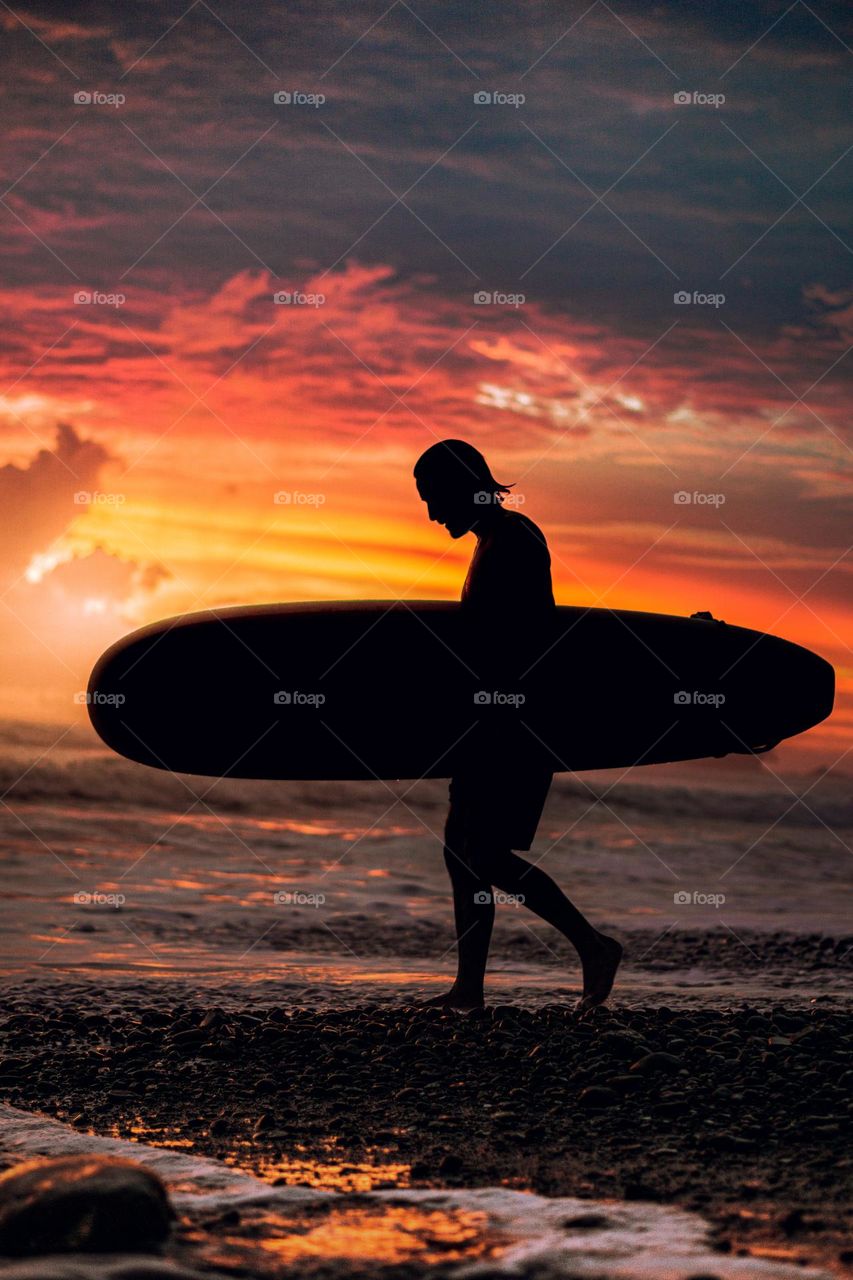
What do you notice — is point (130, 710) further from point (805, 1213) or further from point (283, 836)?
point (283, 836)

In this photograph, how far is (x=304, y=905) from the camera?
393 inches

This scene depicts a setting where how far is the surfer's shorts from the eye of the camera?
17.4ft

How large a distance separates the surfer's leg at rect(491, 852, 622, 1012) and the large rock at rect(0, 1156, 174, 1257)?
8.20ft

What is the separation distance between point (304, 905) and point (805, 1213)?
23.5 ft

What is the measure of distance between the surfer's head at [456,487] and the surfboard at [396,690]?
111 centimetres

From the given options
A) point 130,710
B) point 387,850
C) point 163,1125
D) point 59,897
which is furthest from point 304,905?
point 163,1125

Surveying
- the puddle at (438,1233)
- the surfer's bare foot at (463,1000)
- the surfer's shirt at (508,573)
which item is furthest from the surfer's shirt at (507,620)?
the puddle at (438,1233)

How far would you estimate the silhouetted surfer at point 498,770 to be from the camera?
5312mm

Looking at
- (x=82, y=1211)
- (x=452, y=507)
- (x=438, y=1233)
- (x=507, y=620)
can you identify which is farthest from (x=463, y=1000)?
(x=82, y=1211)

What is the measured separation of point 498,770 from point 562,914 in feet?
2.07

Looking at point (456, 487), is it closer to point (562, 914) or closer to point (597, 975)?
point (562, 914)

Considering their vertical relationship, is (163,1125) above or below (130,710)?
below

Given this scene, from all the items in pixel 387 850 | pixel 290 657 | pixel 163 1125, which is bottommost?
pixel 163 1125

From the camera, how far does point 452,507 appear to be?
546 cm
